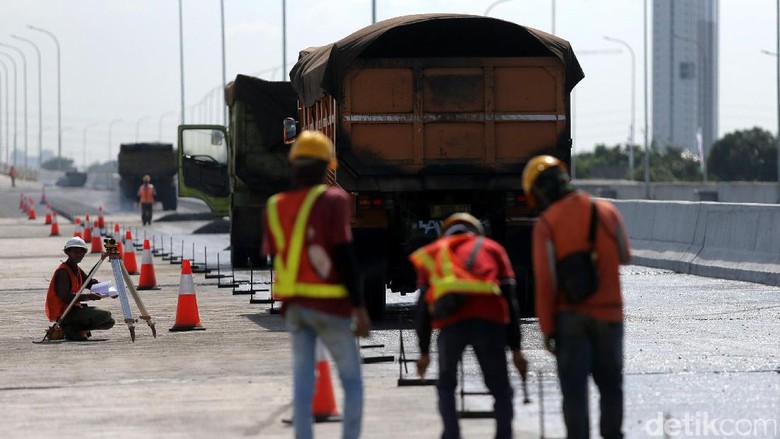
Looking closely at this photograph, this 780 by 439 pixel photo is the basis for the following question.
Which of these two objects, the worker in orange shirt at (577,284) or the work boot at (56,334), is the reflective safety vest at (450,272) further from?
the work boot at (56,334)

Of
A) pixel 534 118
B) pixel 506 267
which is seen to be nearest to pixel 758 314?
pixel 534 118

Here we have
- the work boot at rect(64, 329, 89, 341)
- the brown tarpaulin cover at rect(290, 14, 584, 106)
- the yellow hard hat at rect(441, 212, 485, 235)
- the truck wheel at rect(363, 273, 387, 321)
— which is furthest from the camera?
the truck wheel at rect(363, 273, 387, 321)

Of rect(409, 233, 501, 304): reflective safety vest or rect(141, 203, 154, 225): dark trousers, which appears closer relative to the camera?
rect(409, 233, 501, 304): reflective safety vest

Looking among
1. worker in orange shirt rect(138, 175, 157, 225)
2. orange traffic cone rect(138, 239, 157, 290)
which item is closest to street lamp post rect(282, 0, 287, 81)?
worker in orange shirt rect(138, 175, 157, 225)

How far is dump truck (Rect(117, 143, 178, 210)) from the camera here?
73.5 meters

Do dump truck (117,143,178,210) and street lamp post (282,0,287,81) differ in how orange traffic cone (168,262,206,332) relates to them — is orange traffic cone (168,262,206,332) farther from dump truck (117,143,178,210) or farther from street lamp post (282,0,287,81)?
dump truck (117,143,178,210)

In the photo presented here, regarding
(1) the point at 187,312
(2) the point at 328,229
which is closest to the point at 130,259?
(1) the point at 187,312

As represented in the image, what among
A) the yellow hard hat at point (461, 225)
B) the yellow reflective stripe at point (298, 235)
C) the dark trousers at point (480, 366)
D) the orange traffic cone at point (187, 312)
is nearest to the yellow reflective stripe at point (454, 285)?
the dark trousers at point (480, 366)

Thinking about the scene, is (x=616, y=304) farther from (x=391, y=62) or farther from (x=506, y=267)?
(x=391, y=62)

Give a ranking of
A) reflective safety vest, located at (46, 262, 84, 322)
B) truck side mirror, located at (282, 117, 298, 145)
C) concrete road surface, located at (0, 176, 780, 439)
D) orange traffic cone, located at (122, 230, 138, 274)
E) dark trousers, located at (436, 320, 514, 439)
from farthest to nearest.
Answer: orange traffic cone, located at (122, 230, 138, 274) → truck side mirror, located at (282, 117, 298, 145) → reflective safety vest, located at (46, 262, 84, 322) → concrete road surface, located at (0, 176, 780, 439) → dark trousers, located at (436, 320, 514, 439)

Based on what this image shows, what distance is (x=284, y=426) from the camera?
34.7 ft

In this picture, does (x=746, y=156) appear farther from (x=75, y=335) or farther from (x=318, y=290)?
(x=318, y=290)

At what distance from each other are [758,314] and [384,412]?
8264 millimetres

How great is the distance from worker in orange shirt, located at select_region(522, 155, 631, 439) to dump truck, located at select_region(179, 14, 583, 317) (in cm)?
907
